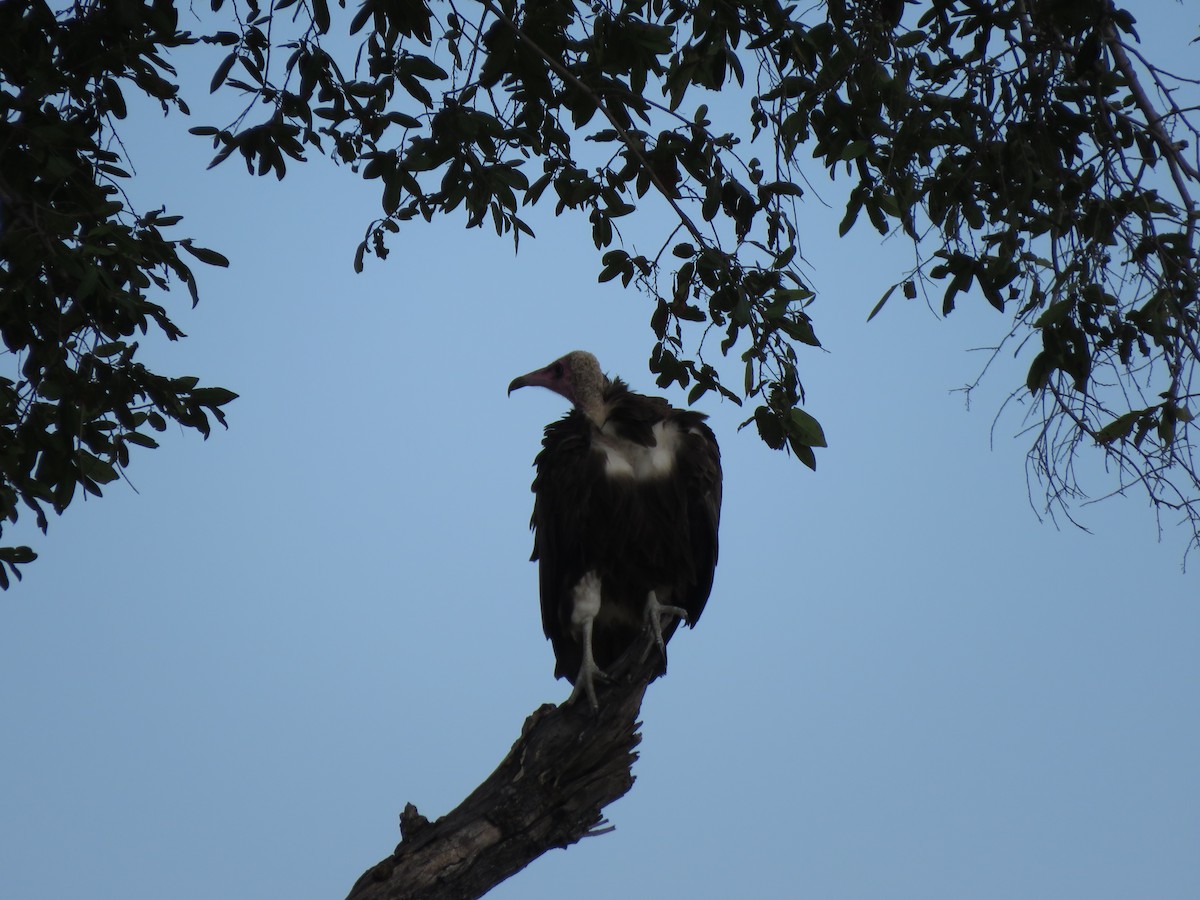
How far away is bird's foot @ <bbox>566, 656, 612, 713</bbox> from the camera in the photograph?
4.05 m

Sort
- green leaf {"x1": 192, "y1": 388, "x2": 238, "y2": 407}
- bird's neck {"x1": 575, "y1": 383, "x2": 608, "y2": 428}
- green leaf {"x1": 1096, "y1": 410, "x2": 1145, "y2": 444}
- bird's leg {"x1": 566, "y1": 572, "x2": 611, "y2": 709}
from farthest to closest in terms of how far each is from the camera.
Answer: bird's neck {"x1": 575, "y1": 383, "x2": 608, "y2": 428}
bird's leg {"x1": 566, "y1": 572, "x2": 611, "y2": 709}
green leaf {"x1": 192, "y1": 388, "x2": 238, "y2": 407}
green leaf {"x1": 1096, "y1": 410, "x2": 1145, "y2": 444}

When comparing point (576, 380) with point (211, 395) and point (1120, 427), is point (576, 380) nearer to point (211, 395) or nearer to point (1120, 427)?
point (211, 395)

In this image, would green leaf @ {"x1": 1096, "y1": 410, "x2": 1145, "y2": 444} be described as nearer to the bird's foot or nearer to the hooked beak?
the bird's foot

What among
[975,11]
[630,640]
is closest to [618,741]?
[630,640]

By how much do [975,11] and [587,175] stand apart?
5.29ft

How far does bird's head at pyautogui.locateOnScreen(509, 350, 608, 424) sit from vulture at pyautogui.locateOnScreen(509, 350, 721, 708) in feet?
0.67

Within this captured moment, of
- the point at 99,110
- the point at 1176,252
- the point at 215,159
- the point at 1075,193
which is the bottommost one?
the point at 1176,252

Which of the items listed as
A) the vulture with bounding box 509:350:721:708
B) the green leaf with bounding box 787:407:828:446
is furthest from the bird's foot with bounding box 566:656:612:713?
the green leaf with bounding box 787:407:828:446

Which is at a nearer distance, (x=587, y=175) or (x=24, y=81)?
(x=24, y=81)

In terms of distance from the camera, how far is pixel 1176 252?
11.1 feet

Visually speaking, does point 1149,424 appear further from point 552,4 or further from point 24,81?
point 24,81

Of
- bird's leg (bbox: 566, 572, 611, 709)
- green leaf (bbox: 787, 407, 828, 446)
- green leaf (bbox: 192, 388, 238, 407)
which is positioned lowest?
green leaf (bbox: 787, 407, 828, 446)

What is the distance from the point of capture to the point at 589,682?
414 cm

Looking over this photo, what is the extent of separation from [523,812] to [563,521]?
1435 mm
